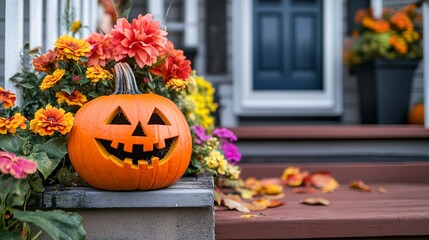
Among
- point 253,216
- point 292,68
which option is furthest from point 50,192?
point 292,68

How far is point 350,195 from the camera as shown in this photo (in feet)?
8.57

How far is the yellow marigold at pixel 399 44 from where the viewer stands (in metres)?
3.84

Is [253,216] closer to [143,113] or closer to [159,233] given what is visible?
[159,233]

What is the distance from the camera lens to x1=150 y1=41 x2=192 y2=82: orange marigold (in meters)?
2.04

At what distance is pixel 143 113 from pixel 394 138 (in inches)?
80.5

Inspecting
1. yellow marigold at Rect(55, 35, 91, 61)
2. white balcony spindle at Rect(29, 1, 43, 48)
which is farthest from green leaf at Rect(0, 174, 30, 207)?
white balcony spindle at Rect(29, 1, 43, 48)

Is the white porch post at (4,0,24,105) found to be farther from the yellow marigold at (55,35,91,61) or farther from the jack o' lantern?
the jack o' lantern

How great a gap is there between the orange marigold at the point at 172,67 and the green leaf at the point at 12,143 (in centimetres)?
59

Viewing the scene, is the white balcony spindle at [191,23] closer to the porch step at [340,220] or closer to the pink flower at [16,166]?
the porch step at [340,220]

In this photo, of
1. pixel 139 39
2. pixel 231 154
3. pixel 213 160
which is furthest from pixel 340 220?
pixel 139 39

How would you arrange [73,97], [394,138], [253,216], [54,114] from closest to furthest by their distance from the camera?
[54,114] < [73,97] < [253,216] < [394,138]

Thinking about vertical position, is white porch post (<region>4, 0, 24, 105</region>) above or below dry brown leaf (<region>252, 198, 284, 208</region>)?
above

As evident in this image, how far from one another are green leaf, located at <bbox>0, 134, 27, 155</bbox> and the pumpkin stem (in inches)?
14.7

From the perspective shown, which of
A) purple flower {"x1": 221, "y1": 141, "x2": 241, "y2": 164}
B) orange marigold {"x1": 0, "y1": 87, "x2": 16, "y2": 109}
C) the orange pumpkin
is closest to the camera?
orange marigold {"x1": 0, "y1": 87, "x2": 16, "y2": 109}
